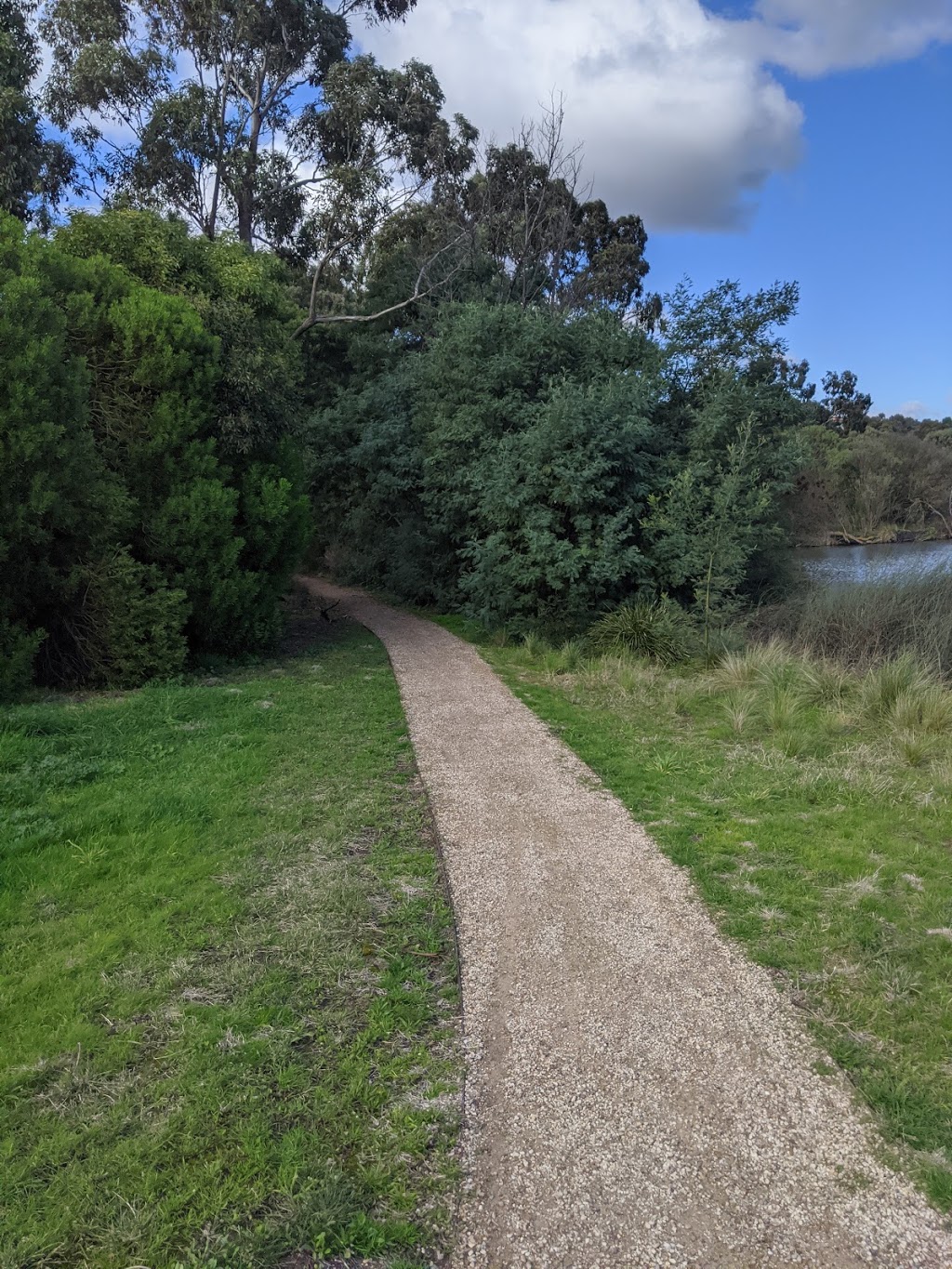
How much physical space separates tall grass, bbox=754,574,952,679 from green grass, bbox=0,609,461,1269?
784 centimetres

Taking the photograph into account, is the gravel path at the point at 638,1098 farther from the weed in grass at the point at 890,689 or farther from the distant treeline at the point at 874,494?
the distant treeline at the point at 874,494

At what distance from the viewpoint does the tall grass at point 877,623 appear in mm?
10758

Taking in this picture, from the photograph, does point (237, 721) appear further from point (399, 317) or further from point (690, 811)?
point (399, 317)

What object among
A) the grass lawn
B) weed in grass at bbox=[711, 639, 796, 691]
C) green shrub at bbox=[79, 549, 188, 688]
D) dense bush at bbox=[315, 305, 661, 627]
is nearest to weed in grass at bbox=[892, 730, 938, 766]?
the grass lawn

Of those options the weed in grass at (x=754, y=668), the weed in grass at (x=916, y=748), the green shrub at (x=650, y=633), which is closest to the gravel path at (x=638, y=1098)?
the weed in grass at (x=916, y=748)

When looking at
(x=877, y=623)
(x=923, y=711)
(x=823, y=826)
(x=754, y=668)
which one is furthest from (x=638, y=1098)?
(x=877, y=623)

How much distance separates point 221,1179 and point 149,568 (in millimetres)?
9079

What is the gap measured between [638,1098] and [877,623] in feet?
34.2

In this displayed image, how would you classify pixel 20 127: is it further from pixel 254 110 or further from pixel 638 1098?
pixel 638 1098

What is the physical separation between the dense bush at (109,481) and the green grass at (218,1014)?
12.0ft

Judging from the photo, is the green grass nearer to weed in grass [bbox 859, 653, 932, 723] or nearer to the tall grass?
weed in grass [bbox 859, 653, 932, 723]

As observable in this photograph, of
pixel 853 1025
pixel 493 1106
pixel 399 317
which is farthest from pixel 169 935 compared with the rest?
pixel 399 317

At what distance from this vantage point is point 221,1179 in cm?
253

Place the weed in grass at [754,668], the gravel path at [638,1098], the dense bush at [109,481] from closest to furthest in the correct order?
1. the gravel path at [638,1098]
2. the dense bush at [109,481]
3. the weed in grass at [754,668]
